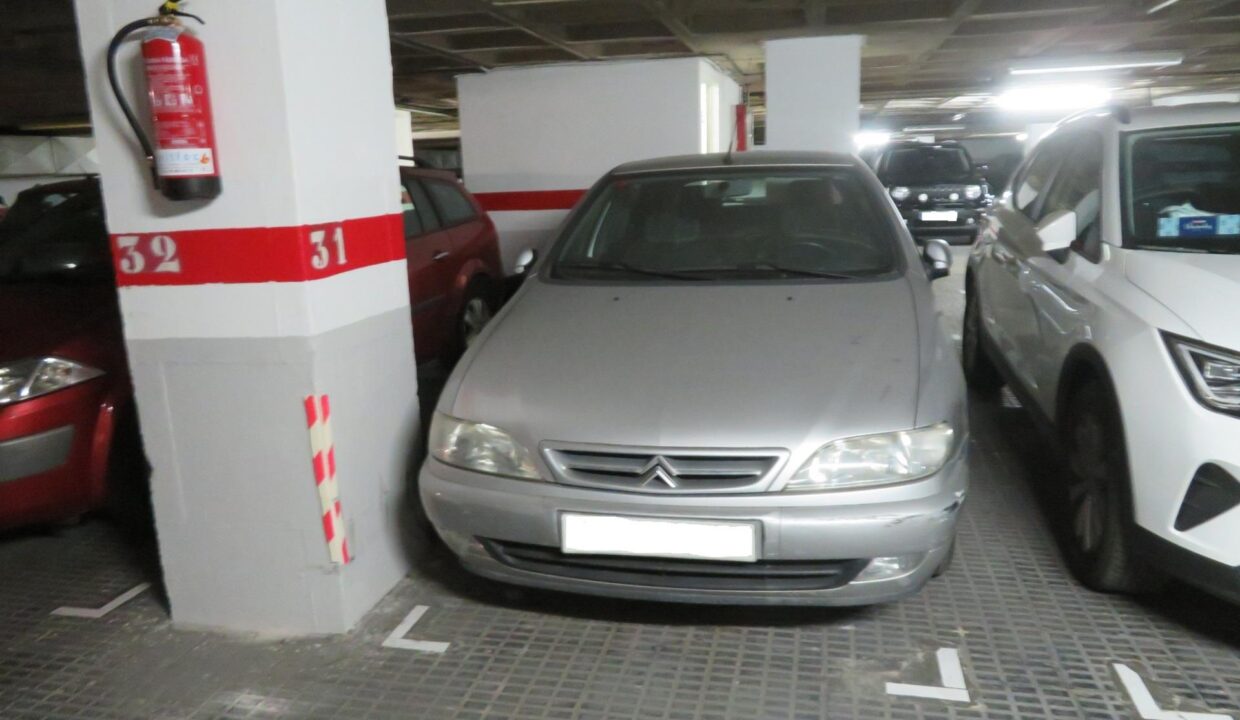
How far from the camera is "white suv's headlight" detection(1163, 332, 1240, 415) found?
2.28m

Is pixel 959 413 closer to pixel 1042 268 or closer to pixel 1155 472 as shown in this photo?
pixel 1155 472

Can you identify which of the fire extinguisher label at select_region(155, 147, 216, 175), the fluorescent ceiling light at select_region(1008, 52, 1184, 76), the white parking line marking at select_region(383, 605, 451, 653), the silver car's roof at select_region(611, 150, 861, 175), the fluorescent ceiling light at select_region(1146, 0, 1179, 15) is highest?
the fluorescent ceiling light at select_region(1146, 0, 1179, 15)

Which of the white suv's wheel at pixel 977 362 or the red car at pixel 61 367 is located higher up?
the red car at pixel 61 367

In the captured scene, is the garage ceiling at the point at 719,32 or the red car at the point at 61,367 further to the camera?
the garage ceiling at the point at 719,32

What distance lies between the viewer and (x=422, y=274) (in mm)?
5242

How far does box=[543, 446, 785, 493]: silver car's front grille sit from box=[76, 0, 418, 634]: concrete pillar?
0.77 meters

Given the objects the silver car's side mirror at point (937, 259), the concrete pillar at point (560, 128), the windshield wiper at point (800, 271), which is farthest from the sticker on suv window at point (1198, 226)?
the concrete pillar at point (560, 128)

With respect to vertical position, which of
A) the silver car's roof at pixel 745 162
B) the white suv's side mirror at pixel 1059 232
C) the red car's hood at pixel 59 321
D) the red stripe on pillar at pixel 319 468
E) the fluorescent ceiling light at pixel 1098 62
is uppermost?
the fluorescent ceiling light at pixel 1098 62

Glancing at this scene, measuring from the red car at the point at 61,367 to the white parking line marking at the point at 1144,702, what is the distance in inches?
129

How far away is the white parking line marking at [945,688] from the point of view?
238cm

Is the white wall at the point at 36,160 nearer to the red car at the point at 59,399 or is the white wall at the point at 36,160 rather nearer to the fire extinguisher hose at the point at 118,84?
the red car at the point at 59,399

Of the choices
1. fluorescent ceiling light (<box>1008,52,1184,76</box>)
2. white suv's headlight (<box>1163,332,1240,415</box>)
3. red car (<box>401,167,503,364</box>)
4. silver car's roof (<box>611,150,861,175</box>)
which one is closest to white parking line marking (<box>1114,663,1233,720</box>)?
white suv's headlight (<box>1163,332,1240,415</box>)

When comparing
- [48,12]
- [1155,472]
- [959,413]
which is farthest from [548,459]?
[48,12]

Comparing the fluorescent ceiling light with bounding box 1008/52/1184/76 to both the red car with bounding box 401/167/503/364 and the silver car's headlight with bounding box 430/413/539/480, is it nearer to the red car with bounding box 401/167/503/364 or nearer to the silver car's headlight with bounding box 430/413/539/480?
the red car with bounding box 401/167/503/364
